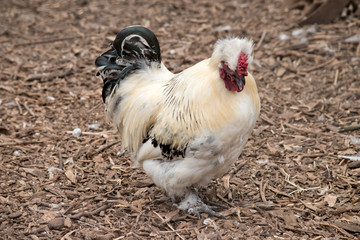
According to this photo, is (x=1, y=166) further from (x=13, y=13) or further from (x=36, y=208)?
(x=13, y=13)

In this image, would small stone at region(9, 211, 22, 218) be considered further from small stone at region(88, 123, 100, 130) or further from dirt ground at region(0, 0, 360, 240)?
small stone at region(88, 123, 100, 130)

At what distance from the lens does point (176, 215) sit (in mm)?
5363

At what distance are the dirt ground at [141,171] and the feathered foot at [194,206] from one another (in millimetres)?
96

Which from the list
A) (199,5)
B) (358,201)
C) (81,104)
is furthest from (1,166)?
(199,5)

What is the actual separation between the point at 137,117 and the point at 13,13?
621 cm

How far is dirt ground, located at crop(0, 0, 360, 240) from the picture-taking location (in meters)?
5.20

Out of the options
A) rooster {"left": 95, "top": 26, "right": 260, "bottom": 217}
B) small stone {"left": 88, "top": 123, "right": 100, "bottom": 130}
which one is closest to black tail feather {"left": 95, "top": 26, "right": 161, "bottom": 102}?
rooster {"left": 95, "top": 26, "right": 260, "bottom": 217}

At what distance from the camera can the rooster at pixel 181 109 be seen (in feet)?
15.1

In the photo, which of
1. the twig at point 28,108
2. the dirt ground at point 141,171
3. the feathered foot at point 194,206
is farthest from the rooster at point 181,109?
the twig at point 28,108

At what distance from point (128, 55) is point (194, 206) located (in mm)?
1814

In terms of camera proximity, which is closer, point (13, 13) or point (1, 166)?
point (1, 166)

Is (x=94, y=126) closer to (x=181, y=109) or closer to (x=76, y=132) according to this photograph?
(x=76, y=132)

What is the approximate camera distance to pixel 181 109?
190 inches

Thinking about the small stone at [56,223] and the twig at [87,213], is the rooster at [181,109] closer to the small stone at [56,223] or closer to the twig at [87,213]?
the twig at [87,213]
